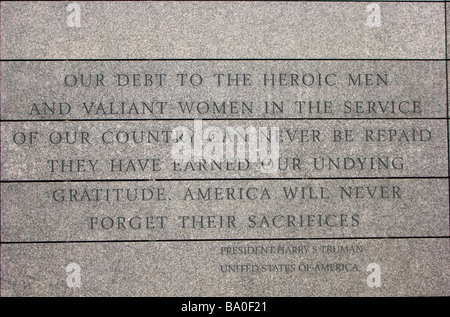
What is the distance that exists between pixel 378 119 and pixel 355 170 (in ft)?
2.28

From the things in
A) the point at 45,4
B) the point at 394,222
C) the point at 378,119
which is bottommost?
the point at 394,222

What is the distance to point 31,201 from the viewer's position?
5266 millimetres

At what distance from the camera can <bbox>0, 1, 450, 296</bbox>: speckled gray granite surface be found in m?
5.27

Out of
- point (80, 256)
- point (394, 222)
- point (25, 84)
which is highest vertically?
point (25, 84)

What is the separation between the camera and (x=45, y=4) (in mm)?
5414

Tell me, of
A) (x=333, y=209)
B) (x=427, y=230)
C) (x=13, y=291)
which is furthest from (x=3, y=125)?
(x=427, y=230)

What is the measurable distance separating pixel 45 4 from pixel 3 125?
1.59 meters

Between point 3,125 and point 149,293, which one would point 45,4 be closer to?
point 3,125

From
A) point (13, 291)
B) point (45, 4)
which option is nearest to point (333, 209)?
point (13, 291)

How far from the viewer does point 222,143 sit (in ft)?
17.5

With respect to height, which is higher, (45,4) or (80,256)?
(45,4)

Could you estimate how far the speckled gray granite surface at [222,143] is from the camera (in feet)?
17.3

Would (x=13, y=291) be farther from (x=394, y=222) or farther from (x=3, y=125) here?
(x=394, y=222)

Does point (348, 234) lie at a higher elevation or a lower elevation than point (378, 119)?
lower
